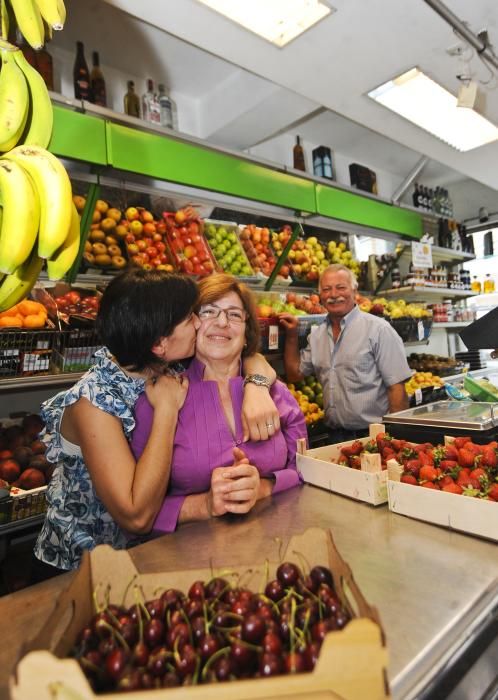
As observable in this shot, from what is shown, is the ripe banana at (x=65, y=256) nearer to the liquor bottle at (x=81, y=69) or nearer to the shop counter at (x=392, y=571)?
the shop counter at (x=392, y=571)

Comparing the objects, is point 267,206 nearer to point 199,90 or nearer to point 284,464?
point 199,90

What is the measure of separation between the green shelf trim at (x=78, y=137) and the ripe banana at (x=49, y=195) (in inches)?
63.5

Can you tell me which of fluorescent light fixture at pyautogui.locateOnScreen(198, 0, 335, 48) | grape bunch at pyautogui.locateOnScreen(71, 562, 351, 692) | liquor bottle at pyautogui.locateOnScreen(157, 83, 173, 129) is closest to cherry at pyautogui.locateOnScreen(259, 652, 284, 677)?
grape bunch at pyautogui.locateOnScreen(71, 562, 351, 692)

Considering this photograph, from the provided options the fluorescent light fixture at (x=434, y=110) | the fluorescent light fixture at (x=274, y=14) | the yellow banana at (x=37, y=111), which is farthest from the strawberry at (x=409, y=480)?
the fluorescent light fixture at (x=434, y=110)

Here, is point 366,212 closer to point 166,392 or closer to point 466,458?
point 466,458

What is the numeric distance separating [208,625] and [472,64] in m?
4.12

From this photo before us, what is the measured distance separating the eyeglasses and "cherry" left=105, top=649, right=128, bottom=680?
4.43 ft

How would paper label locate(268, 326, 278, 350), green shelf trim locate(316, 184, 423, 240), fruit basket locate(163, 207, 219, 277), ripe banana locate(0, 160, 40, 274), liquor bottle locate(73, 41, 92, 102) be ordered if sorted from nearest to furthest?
ripe banana locate(0, 160, 40, 274), fruit basket locate(163, 207, 219, 277), paper label locate(268, 326, 278, 350), liquor bottle locate(73, 41, 92, 102), green shelf trim locate(316, 184, 423, 240)

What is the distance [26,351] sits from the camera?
2.37 meters

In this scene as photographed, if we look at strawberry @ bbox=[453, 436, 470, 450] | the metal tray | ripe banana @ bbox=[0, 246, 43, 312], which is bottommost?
strawberry @ bbox=[453, 436, 470, 450]

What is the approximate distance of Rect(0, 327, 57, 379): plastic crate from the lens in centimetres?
229

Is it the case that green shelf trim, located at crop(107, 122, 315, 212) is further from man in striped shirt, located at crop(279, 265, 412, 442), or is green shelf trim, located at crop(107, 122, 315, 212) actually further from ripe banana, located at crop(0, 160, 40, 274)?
ripe banana, located at crop(0, 160, 40, 274)

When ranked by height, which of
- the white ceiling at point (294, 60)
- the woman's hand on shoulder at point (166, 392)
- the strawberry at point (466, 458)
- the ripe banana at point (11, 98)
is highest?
the white ceiling at point (294, 60)

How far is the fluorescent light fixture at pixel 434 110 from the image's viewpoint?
3615 millimetres
